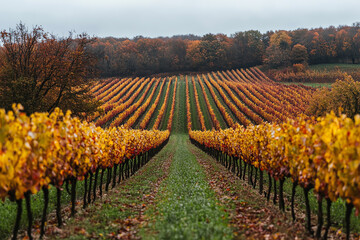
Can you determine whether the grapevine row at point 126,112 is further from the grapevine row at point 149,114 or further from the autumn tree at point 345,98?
the autumn tree at point 345,98

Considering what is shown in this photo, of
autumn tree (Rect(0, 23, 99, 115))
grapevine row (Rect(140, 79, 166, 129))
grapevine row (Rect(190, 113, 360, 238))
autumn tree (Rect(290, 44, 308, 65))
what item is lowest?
grapevine row (Rect(140, 79, 166, 129))

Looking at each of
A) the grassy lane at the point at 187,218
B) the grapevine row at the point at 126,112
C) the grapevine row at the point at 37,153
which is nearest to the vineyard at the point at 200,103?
the grapevine row at the point at 126,112

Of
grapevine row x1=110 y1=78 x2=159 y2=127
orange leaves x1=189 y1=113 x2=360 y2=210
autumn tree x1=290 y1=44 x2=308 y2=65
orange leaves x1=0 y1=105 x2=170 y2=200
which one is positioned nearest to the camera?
orange leaves x1=189 y1=113 x2=360 y2=210

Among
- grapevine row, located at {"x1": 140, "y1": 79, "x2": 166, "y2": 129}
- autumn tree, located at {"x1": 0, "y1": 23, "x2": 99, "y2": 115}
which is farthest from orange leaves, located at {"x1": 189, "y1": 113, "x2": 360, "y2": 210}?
grapevine row, located at {"x1": 140, "y1": 79, "x2": 166, "y2": 129}

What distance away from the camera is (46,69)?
25.0 metres

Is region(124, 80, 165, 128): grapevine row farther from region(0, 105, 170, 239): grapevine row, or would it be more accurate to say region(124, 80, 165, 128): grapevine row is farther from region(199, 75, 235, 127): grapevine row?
region(0, 105, 170, 239): grapevine row

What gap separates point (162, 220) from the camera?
9.12 metres

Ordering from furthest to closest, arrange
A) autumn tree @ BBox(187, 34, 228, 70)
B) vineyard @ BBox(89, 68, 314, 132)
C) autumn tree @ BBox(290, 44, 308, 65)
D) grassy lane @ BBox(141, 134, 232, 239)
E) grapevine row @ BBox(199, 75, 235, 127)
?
autumn tree @ BBox(187, 34, 228, 70), autumn tree @ BBox(290, 44, 308, 65), vineyard @ BBox(89, 68, 314, 132), grapevine row @ BBox(199, 75, 235, 127), grassy lane @ BBox(141, 134, 232, 239)

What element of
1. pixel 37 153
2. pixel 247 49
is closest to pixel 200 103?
pixel 247 49

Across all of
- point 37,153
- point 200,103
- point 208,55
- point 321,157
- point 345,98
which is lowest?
point 200,103

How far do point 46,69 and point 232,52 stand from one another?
126m

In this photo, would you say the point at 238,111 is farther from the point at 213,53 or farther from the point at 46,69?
the point at 213,53

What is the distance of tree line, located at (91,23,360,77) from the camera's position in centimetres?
12306

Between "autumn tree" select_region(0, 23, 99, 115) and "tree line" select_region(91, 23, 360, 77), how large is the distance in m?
94.3
